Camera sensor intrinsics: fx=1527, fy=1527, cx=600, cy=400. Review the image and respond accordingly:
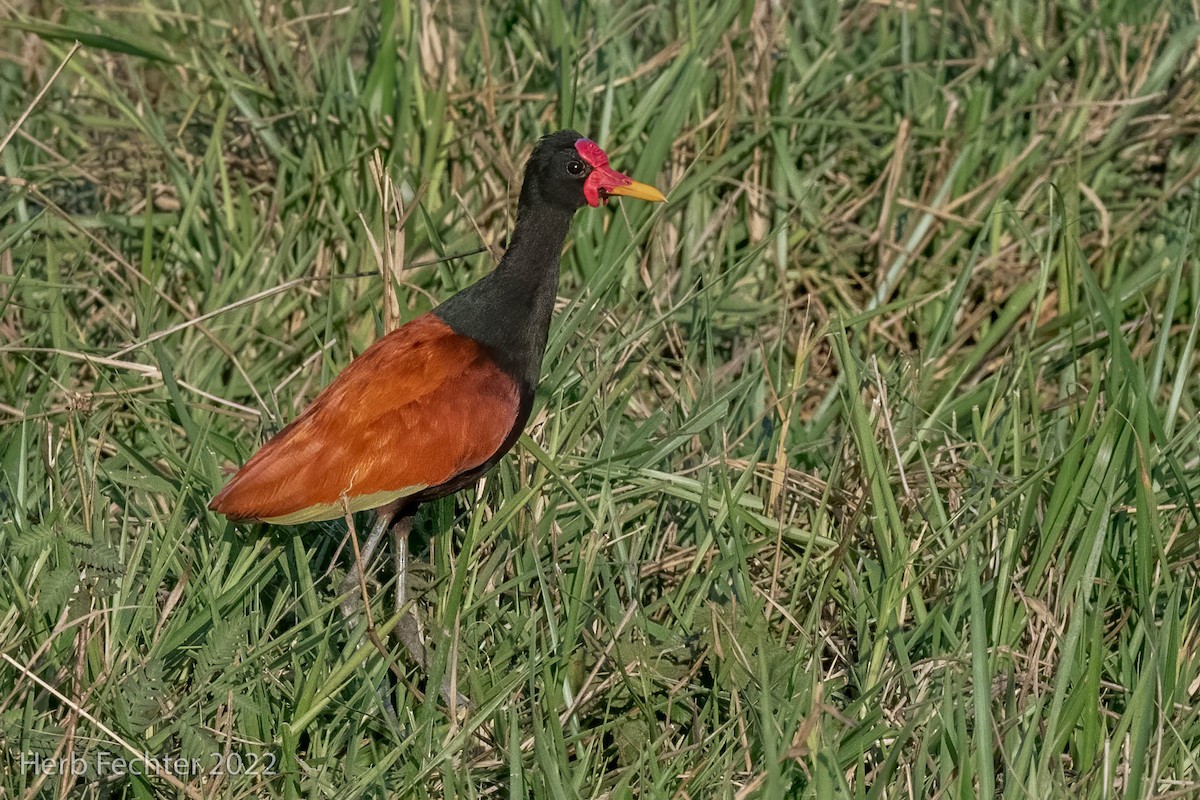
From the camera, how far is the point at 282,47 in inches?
241

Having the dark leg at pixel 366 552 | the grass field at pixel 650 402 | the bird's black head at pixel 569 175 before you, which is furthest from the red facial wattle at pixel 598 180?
the dark leg at pixel 366 552

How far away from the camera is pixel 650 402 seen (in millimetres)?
5484

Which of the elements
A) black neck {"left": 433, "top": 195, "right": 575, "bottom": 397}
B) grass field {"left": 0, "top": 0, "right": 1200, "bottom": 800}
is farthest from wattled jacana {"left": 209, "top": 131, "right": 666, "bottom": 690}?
grass field {"left": 0, "top": 0, "right": 1200, "bottom": 800}

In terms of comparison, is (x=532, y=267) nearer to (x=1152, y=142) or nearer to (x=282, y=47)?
(x=282, y=47)

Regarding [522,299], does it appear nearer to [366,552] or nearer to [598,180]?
[598,180]

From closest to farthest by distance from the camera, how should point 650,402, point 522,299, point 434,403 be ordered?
point 434,403 < point 522,299 < point 650,402

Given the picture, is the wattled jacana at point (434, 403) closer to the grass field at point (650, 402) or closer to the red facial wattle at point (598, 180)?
the red facial wattle at point (598, 180)

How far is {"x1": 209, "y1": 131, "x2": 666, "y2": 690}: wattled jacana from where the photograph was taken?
426cm

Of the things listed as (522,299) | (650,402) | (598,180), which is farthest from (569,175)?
(650,402)

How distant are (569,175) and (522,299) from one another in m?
0.40

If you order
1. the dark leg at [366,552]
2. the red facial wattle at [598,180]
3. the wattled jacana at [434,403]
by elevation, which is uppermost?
the red facial wattle at [598,180]

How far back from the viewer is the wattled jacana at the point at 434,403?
426 cm

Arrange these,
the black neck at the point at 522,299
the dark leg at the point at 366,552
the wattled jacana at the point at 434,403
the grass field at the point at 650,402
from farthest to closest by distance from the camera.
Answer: the black neck at the point at 522,299
the dark leg at the point at 366,552
the wattled jacana at the point at 434,403
the grass field at the point at 650,402

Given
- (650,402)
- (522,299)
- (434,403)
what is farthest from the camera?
(650,402)
